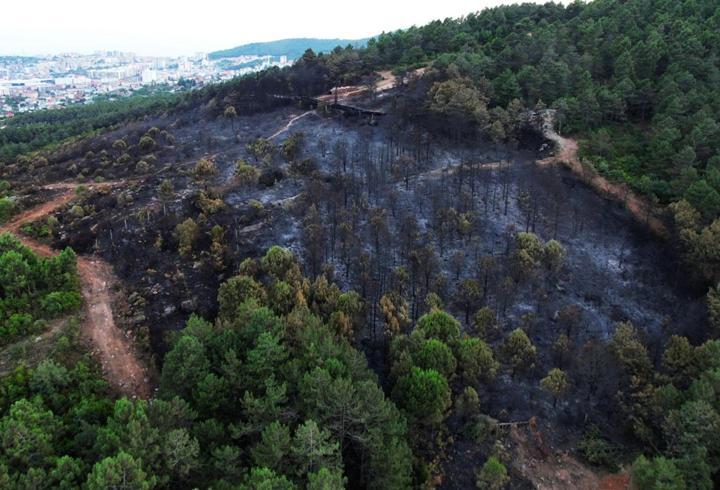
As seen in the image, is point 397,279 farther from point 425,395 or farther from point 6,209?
point 6,209

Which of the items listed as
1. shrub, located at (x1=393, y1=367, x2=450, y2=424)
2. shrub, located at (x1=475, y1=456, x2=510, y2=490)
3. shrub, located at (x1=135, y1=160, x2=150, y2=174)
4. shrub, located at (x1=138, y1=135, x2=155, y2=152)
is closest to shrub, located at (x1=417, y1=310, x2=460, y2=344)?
shrub, located at (x1=393, y1=367, x2=450, y2=424)

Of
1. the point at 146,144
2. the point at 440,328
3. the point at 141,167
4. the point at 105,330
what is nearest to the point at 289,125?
the point at 146,144

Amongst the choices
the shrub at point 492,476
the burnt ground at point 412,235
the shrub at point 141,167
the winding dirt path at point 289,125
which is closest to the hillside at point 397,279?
the shrub at point 492,476

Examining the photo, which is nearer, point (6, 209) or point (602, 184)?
point (6, 209)

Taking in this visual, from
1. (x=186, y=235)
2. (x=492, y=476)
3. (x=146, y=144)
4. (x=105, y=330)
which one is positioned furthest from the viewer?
(x=146, y=144)

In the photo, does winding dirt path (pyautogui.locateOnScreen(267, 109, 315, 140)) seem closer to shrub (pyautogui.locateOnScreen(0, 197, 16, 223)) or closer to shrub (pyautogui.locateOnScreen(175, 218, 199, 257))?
shrub (pyautogui.locateOnScreen(175, 218, 199, 257))
